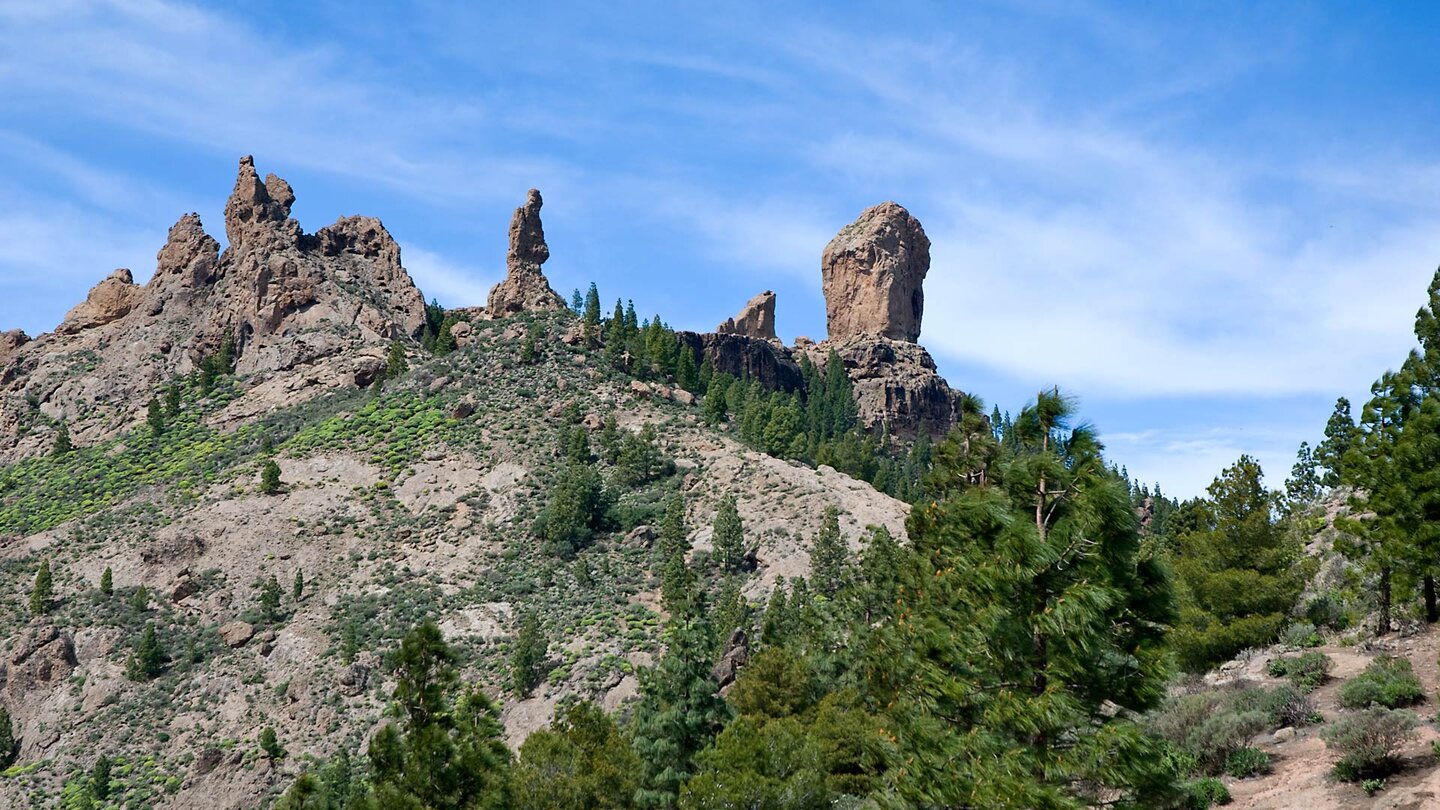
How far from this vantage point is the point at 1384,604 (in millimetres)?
30203

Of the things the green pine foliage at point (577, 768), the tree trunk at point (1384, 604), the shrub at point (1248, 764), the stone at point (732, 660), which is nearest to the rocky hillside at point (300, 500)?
the stone at point (732, 660)

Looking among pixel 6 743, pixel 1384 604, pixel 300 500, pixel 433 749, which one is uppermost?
pixel 300 500

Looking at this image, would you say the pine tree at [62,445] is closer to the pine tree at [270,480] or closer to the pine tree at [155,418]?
the pine tree at [155,418]

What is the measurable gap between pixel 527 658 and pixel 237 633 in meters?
24.1

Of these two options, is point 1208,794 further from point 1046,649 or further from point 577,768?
point 577,768

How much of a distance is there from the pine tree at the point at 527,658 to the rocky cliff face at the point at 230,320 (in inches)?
2108

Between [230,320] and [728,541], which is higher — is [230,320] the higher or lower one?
the higher one

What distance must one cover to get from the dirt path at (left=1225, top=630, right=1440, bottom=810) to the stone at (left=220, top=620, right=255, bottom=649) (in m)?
72.0

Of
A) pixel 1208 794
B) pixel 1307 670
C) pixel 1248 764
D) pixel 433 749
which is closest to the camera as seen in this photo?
pixel 1208 794

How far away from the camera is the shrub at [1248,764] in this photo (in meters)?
21.9

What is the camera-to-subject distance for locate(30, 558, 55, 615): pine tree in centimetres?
8550

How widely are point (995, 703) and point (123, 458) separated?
113227 mm

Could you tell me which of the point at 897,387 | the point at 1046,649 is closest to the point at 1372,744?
the point at 1046,649

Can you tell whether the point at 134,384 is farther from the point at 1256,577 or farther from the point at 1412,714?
the point at 1412,714
